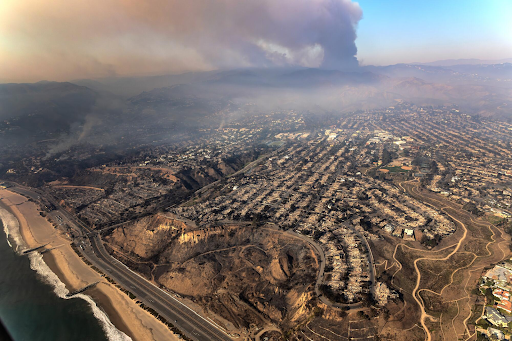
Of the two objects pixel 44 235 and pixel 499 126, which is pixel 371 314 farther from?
pixel 499 126

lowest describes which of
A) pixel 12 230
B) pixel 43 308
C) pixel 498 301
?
pixel 43 308

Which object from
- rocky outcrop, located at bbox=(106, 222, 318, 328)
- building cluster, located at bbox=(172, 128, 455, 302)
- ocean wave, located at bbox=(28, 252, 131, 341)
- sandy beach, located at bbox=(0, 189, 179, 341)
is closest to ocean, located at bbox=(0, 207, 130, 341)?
ocean wave, located at bbox=(28, 252, 131, 341)

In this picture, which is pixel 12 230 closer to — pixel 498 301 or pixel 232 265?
pixel 232 265

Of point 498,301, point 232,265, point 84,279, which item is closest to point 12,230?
point 84,279

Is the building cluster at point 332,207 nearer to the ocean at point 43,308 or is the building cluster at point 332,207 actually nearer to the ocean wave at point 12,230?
the ocean at point 43,308

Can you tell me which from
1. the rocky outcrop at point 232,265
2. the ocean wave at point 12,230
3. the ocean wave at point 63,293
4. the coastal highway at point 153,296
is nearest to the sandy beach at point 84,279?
the ocean wave at point 63,293

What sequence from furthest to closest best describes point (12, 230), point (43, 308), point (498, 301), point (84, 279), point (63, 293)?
1. point (12, 230)
2. point (84, 279)
3. point (63, 293)
4. point (43, 308)
5. point (498, 301)

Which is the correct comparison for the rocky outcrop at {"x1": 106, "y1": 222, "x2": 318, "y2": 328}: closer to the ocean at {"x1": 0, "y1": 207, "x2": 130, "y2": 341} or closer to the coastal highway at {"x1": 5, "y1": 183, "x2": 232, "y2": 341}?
the coastal highway at {"x1": 5, "y1": 183, "x2": 232, "y2": 341}
